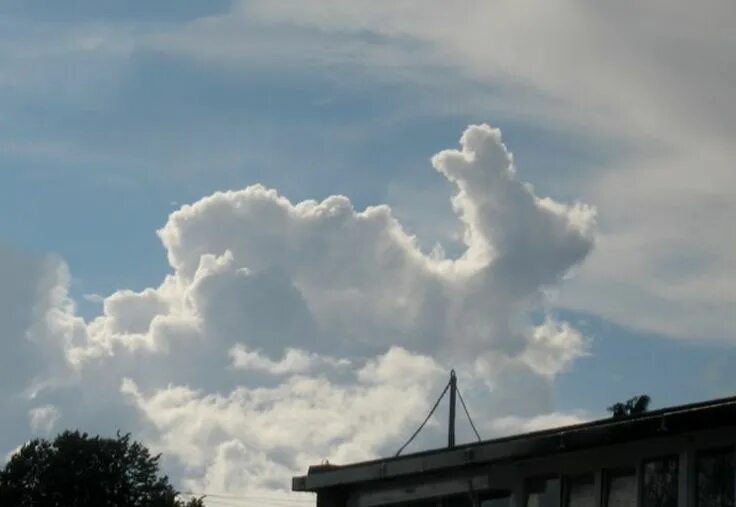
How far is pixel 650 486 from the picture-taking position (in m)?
22.3

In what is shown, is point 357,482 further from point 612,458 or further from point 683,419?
point 683,419

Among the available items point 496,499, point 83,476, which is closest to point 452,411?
point 496,499

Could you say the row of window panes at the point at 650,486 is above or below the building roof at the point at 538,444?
below

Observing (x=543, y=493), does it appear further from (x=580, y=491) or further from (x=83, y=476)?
(x=83, y=476)

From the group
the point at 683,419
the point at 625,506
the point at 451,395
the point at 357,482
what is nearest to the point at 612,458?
the point at 625,506

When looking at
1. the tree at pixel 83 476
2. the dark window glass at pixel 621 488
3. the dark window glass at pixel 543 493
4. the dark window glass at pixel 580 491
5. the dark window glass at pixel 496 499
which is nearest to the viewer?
the dark window glass at pixel 621 488

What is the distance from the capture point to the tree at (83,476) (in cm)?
8412

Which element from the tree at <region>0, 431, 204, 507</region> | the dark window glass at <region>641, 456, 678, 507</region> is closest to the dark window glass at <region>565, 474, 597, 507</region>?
the dark window glass at <region>641, 456, 678, 507</region>

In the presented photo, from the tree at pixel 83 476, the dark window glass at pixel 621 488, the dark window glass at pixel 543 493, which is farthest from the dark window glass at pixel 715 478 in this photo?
the tree at pixel 83 476

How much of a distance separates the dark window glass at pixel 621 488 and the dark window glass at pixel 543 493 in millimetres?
1114

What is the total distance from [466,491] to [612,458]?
3777 millimetres

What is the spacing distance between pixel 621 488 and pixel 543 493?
1.85m

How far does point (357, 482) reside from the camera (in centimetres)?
2856

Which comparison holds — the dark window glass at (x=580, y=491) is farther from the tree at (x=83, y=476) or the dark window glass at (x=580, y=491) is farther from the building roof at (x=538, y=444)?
the tree at (x=83, y=476)
